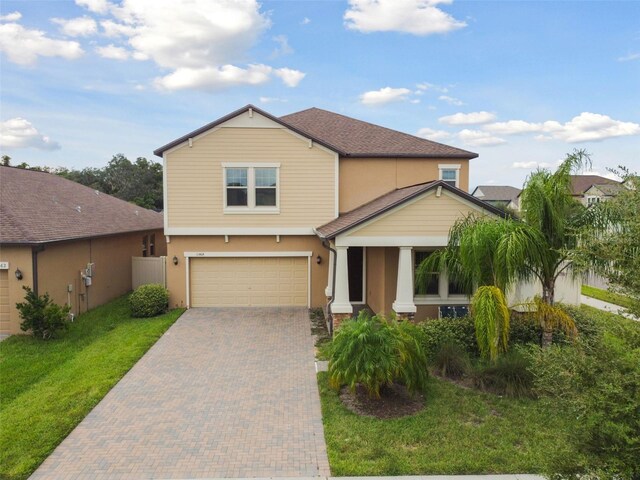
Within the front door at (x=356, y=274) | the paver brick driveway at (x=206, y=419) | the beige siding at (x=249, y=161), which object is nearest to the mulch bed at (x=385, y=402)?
the paver brick driveway at (x=206, y=419)

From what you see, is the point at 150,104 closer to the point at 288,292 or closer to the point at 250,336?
the point at 288,292

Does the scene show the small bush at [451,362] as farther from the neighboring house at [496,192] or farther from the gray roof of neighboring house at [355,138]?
the neighboring house at [496,192]

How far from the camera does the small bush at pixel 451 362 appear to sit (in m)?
8.95

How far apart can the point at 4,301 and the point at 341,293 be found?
9653 mm

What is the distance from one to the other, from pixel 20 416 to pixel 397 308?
834 centimetres

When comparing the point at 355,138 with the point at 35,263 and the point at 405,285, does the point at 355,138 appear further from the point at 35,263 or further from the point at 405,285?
the point at 35,263

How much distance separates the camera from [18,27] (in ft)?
40.7

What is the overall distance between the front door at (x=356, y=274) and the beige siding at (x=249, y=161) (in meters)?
1.64

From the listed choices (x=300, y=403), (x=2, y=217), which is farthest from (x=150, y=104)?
(x=300, y=403)

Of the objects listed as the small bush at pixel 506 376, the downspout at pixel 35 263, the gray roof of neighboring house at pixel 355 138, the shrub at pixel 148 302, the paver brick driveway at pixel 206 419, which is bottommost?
the paver brick driveway at pixel 206 419

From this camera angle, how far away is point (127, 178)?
56000mm

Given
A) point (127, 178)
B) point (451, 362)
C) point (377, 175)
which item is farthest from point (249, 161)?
point (127, 178)

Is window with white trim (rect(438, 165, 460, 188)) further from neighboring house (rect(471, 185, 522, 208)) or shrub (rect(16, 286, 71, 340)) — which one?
neighboring house (rect(471, 185, 522, 208))

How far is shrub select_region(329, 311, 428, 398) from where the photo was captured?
7457 mm
